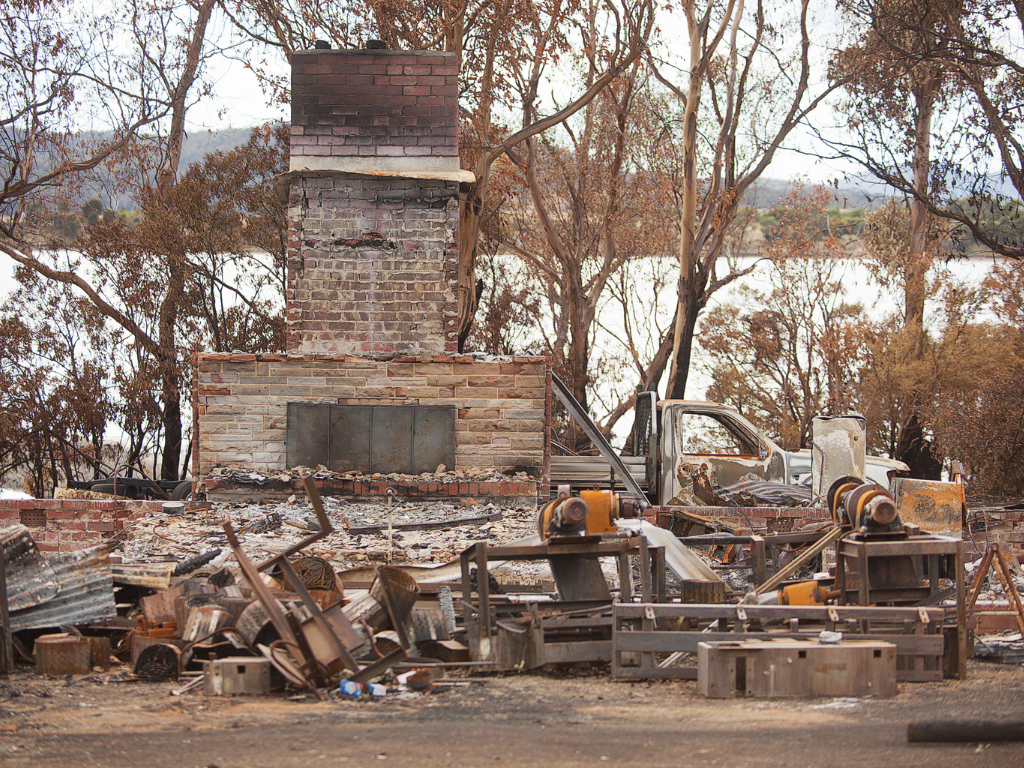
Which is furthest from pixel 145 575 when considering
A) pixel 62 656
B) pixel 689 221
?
pixel 689 221

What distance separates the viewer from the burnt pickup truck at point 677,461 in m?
14.9

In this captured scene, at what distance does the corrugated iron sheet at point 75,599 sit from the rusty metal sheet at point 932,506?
8282mm

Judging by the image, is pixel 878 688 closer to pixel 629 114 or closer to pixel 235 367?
pixel 235 367

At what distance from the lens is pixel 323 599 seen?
796cm

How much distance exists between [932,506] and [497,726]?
7.61 meters

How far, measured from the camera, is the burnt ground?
485 cm

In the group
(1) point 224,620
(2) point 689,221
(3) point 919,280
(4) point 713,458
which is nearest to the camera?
(1) point 224,620

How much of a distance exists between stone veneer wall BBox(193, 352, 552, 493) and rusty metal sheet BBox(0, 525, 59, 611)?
434 centimetres

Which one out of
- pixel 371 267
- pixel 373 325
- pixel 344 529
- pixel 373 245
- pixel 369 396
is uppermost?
pixel 373 245

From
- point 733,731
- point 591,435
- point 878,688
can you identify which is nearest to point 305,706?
point 733,731

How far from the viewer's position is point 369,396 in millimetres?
12219

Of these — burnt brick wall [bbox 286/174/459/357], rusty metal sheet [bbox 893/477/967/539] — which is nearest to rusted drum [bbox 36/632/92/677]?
burnt brick wall [bbox 286/174/459/357]

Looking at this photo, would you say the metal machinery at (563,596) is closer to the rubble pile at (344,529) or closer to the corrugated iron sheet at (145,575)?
the corrugated iron sheet at (145,575)

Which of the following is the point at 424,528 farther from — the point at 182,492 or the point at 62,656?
the point at 182,492
